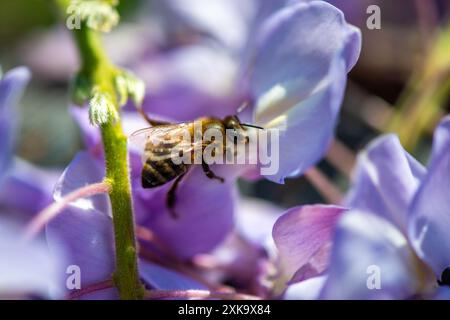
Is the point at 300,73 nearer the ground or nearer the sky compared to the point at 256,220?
nearer the sky

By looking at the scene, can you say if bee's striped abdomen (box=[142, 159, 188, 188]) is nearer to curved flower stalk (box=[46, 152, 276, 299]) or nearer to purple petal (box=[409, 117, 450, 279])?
curved flower stalk (box=[46, 152, 276, 299])

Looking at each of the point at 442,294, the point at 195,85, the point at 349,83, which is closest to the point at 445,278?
the point at 442,294

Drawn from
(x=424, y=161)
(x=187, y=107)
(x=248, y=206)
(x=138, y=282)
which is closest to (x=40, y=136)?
(x=187, y=107)

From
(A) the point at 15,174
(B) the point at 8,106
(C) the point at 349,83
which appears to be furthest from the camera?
(C) the point at 349,83

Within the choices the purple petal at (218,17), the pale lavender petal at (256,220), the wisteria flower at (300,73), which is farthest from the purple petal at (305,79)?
the purple petal at (218,17)

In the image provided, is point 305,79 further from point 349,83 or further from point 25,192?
point 349,83
